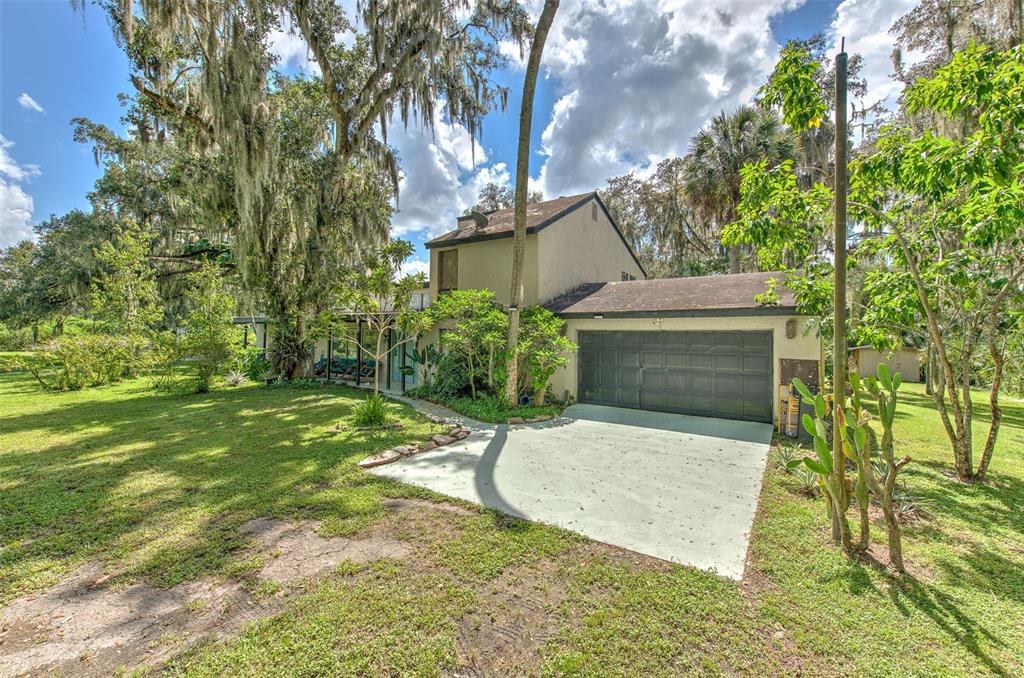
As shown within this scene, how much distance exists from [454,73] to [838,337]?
42.5 feet

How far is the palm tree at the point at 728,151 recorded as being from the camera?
1475cm

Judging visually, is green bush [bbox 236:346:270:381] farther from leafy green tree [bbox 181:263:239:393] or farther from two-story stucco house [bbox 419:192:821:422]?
two-story stucco house [bbox 419:192:821:422]

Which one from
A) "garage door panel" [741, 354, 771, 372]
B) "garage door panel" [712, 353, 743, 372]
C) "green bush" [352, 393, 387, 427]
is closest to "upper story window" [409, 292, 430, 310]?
"green bush" [352, 393, 387, 427]

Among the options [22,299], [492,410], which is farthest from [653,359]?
[22,299]

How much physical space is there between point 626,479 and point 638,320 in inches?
210

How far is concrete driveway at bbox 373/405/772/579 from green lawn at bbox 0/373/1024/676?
0.27 metres

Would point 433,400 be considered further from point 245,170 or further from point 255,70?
point 255,70

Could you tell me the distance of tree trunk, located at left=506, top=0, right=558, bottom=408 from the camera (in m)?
9.07

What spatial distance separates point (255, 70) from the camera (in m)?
10.5

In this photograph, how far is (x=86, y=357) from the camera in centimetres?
1205

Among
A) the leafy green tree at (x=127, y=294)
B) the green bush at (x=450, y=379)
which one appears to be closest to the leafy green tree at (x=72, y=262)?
the leafy green tree at (x=127, y=294)

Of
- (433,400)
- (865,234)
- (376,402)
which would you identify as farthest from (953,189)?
(433,400)

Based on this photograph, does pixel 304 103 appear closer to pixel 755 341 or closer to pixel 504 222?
pixel 504 222

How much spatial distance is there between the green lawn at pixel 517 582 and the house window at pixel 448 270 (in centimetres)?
855
